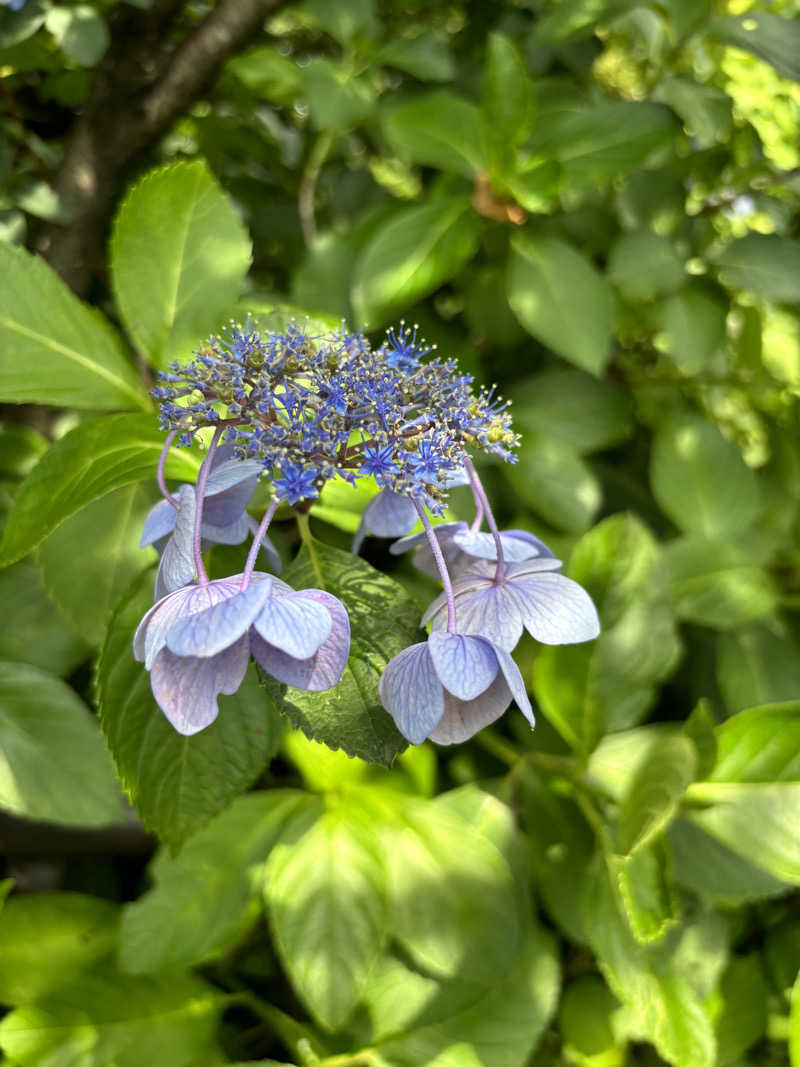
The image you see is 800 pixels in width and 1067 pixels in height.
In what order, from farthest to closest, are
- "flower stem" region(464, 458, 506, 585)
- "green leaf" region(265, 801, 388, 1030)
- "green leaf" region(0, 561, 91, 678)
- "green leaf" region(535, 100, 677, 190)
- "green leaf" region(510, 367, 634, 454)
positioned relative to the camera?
"green leaf" region(510, 367, 634, 454), "green leaf" region(535, 100, 677, 190), "green leaf" region(0, 561, 91, 678), "green leaf" region(265, 801, 388, 1030), "flower stem" region(464, 458, 506, 585)

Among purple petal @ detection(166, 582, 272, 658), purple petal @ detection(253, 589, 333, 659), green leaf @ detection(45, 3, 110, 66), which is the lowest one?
purple petal @ detection(253, 589, 333, 659)

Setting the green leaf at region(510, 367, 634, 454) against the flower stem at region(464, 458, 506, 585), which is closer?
the flower stem at region(464, 458, 506, 585)

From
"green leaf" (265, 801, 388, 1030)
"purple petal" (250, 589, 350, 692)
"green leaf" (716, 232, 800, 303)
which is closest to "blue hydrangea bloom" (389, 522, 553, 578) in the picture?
"purple petal" (250, 589, 350, 692)

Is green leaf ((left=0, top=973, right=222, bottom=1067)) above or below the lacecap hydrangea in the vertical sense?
below

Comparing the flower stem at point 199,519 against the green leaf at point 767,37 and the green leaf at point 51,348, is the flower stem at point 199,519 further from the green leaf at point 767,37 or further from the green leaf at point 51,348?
the green leaf at point 767,37

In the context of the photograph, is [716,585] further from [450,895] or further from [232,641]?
[232,641]

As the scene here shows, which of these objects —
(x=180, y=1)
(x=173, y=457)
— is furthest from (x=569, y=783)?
(x=180, y=1)

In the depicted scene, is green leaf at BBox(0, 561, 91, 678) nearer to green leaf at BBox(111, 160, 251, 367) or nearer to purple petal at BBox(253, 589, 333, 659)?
green leaf at BBox(111, 160, 251, 367)
